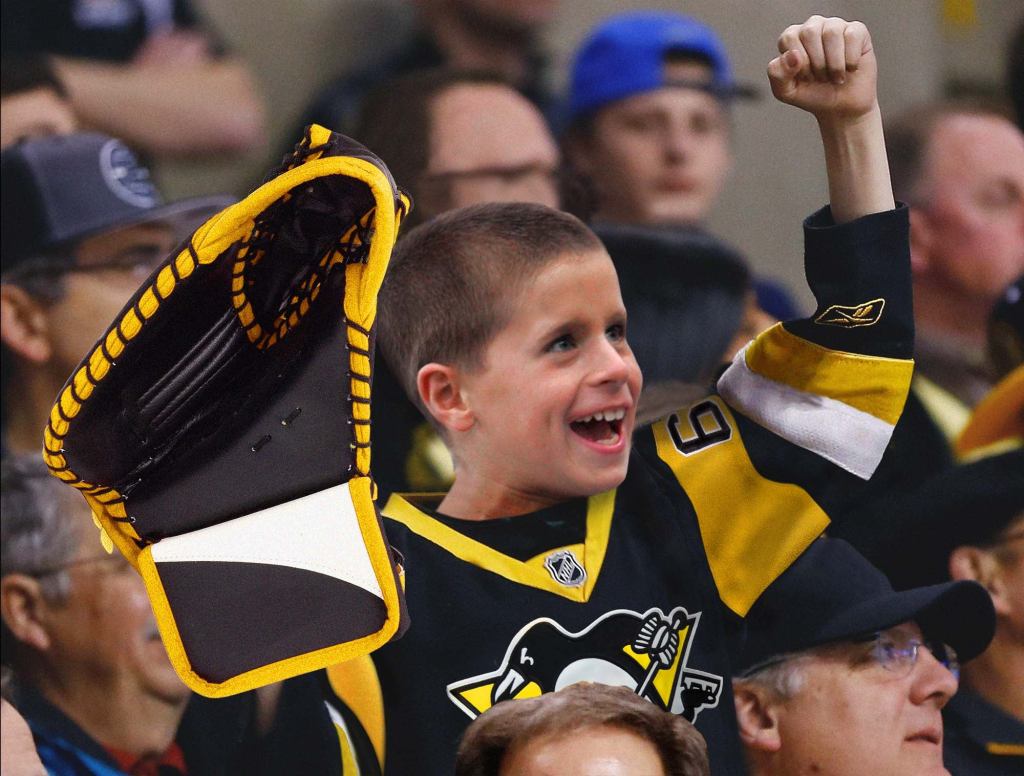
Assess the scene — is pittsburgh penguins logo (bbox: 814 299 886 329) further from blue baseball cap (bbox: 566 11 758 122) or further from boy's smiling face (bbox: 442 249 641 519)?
blue baseball cap (bbox: 566 11 758 122)

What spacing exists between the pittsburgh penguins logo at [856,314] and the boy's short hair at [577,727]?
0.85 ft

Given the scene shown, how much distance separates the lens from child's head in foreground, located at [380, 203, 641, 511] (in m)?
0.87

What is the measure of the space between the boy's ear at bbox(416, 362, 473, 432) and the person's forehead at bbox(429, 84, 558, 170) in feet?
0.85

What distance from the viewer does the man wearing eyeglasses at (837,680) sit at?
3.09 feet

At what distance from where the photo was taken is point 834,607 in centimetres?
96

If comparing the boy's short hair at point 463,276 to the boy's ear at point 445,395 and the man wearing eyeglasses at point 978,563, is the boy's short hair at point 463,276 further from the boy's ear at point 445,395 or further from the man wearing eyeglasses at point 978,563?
the man wearing eyeglasses at point 978,563

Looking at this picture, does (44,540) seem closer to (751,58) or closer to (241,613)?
(241,613)

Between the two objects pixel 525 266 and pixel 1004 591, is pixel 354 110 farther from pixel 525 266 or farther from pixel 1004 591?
pixel 1004 591

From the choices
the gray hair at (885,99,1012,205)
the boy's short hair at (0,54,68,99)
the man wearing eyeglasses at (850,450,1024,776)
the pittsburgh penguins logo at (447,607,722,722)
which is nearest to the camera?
the pittsburgh penguins logo at (447,607,722,722)

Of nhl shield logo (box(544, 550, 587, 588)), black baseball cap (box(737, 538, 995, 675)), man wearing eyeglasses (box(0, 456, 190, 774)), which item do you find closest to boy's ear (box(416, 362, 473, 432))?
nhl shield logo (box(544, 550, 587, 588))

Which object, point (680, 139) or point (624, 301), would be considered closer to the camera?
point (624, 301)

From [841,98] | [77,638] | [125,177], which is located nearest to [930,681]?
[841,98]

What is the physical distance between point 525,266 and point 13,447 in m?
0.53

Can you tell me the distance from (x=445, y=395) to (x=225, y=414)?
143mm
